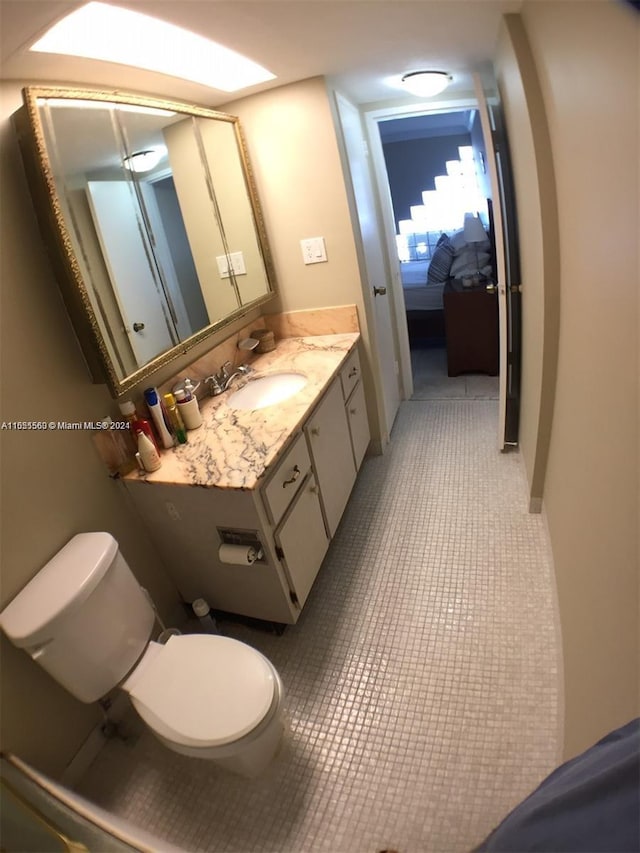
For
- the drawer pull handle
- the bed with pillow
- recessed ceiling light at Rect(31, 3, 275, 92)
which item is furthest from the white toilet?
the bed with pillow

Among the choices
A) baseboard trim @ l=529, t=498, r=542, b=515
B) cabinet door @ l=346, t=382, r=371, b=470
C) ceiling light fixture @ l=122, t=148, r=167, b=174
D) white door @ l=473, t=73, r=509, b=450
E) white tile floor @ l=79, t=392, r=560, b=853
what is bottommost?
white tile floor @ l=79, t=392, r=560, b=853

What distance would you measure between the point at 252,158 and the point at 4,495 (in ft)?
6.26

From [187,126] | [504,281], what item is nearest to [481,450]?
[504,281]

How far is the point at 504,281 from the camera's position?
2.13 m

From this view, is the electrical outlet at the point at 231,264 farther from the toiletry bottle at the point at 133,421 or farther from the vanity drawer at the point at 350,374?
the toiletry bottle at the point at 133,421

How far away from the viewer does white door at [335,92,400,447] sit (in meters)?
2.29

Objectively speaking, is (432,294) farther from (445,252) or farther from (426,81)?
(426,81)

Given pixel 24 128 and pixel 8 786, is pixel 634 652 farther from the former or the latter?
pixel 24 128

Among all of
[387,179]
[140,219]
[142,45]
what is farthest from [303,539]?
[387,179]

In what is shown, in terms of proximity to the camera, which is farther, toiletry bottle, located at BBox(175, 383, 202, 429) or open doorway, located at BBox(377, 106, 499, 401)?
open doorway, located at BBox(377, 106, 499, 401)

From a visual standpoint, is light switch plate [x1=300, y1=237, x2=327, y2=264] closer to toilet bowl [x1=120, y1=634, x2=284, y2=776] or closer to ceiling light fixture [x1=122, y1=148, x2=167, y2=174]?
ceiling light fixture [x1=122, y1=148, x2=167, y2=174]

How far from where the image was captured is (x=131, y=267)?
149cm

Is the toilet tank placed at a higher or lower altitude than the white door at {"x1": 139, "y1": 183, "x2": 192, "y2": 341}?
lower

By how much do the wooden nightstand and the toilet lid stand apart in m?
2.84
